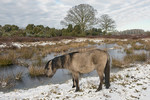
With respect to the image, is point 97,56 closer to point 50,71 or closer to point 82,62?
point 82,62

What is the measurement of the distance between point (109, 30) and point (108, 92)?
43400mm

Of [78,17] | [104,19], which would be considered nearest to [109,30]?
[104,19]

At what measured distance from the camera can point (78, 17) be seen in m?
35.1

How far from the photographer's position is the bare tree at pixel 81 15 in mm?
34531

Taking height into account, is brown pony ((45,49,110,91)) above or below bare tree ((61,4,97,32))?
below

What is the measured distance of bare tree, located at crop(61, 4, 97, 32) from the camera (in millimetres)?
34531

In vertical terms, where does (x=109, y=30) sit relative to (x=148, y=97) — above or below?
above

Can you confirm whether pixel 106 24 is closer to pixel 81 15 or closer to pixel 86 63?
pixel 81 15

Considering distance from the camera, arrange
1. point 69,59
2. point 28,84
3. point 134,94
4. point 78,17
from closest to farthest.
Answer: point 134,94 < point 69,59 < point 28,84 < point 78,17

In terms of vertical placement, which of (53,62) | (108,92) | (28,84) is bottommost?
(28,84)

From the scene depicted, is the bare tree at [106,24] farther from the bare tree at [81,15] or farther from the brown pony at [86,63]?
the brown pony at [86,63]

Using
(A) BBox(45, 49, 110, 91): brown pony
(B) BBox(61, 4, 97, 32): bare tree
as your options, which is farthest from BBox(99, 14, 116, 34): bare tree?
(A) BBox(45, 49, 110, 91): brown pony

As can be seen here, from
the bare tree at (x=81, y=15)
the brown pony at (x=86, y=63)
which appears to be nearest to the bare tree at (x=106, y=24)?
the bare tree at (x=81, y=15)

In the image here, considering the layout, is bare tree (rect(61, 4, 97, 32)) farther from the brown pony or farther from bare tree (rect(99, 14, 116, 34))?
the brown pony
